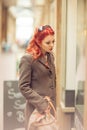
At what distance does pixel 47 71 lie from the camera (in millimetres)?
2715

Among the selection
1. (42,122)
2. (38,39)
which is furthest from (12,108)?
(38,39)

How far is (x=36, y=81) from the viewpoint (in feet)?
8.86

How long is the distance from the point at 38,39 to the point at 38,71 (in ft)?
0.86

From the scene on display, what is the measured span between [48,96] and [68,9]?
5.40ft

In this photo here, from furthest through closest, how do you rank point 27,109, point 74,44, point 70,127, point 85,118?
point 74,44 → point 70,127 → point 27,109 → point 85,118

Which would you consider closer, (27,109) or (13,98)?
(27,109)

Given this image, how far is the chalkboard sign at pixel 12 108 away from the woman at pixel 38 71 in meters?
1.46

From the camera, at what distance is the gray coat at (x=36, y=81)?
2645 mm

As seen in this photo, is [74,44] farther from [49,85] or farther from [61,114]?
[49,85]

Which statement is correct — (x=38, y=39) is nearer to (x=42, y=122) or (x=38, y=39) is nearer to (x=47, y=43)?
(x=47, y=43)

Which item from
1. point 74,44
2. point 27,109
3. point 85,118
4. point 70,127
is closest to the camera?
point 85,118

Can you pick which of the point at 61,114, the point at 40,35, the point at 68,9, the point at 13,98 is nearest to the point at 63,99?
the point at 61,114

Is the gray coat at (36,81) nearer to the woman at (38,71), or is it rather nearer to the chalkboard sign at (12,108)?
the woman at (38,71)

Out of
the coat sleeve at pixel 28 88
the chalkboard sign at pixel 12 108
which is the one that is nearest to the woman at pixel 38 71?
the coat sleeve at pixel 28 88
